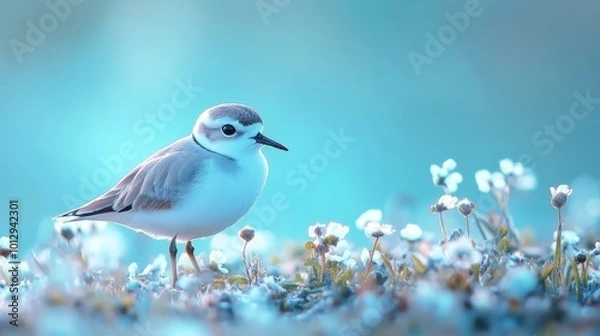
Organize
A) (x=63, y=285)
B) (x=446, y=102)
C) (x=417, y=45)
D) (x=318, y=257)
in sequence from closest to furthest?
1. (x=63, y=285)
2. (x=318, y=257)
3. (x=446, y=102)
4. (x=417, y=45)

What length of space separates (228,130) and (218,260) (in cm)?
109

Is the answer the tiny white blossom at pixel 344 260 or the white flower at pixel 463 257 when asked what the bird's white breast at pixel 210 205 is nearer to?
the tiny white blossom at pixel 344 260

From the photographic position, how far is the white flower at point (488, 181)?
7203mm

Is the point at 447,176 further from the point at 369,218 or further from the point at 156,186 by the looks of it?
the point at 156,186

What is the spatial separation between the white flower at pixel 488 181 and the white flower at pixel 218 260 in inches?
82.4

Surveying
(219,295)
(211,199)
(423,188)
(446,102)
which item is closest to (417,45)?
(446,102)

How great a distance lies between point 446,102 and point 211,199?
14969 mm

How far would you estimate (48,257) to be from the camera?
22.1 ft

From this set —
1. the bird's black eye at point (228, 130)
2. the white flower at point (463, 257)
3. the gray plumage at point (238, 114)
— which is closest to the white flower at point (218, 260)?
the bird's black eye at point (228, 130)

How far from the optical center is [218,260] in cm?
696

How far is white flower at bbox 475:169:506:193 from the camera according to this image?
7.20 metres

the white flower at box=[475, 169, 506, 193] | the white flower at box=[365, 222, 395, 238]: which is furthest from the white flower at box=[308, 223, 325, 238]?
the white flower at box=[475, 169, 506, 193]

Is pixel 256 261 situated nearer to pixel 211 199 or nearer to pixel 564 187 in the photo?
pixel 211 199

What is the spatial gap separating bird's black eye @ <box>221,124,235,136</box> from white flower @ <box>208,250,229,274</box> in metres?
0.99
